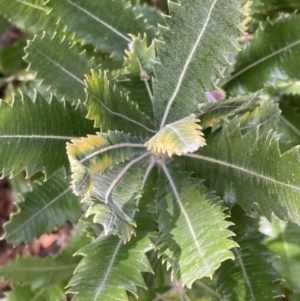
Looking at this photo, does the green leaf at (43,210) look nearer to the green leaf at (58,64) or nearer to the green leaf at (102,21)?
the green leaf at (58,64)

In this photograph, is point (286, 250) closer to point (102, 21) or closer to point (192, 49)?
point (192, 49)

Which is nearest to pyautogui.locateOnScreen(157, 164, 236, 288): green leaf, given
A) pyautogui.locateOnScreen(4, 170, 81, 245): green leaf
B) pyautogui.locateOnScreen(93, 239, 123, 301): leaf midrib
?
pyautogui.locateOnScreen(93, 239, 123, 301): leaf midrib

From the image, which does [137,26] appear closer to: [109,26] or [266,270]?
[109,26]

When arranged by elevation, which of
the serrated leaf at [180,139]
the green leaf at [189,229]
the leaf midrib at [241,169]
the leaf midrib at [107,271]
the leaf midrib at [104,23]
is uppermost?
the leaf midrib at [104,23]

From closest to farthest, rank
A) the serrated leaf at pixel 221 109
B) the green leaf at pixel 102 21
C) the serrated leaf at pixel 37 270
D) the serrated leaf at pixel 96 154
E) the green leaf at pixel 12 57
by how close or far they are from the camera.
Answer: the serrated leaf at pixel 96 154 → the serrated leaf at pixel 221 109 → the green leaf at pixel 102 21 → the serrated leaf at pixel 37 270 → the green leaf at pixel 12 57

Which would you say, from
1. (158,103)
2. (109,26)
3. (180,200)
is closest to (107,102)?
(158,103)

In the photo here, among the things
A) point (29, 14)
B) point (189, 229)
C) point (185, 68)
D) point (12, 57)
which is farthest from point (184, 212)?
point (12, 57)

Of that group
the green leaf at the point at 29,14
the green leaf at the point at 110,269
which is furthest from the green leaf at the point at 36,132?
the green leaf at the point at 29,14

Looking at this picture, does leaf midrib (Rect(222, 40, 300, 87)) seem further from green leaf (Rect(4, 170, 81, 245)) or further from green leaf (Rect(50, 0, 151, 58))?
green leaf (Rect(4, 170, 81, 245))
